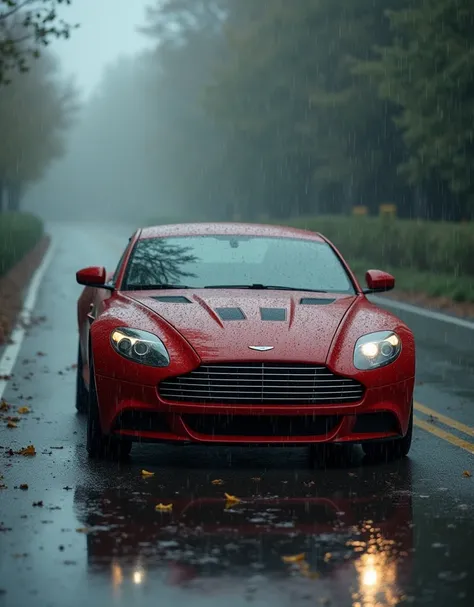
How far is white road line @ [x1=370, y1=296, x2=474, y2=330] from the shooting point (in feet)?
66.0

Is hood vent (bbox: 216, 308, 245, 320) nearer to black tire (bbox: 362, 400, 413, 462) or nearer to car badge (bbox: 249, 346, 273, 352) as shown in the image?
car badge (bbox: 249, 346, 273, 352)

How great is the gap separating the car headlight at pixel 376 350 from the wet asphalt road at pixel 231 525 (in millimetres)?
641

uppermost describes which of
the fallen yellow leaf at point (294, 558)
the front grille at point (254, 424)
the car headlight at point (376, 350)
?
the car headlight at point (376, 350)

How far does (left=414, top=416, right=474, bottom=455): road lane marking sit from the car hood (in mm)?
1221

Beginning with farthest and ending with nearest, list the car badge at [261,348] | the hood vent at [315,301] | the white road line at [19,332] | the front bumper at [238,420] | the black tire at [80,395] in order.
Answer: the white road line at [19,332]
the black tire at [80,395]
the hood vent at [315,301]
the car badge at [261,348]
the front bumper at [238,420]

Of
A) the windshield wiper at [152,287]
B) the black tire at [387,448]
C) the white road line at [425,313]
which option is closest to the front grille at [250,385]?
the black tire at [387,448]

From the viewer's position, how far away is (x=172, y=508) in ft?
23.2

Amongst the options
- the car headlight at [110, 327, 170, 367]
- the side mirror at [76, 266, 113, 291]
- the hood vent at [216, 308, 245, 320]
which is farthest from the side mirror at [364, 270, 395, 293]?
the car headlight at [110, 327, 170, 367]

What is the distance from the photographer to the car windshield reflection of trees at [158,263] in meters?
9.61

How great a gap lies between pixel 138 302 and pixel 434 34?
75.2 ft

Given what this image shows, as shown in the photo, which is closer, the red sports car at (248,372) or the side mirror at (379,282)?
the red sports car at (248,372)

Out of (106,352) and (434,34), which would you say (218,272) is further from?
(434,34)

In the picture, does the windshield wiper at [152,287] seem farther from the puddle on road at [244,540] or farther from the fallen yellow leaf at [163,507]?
the fallen yellow leaf at [163,507]

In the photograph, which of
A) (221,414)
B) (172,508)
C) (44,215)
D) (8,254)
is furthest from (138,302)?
(44,215)
